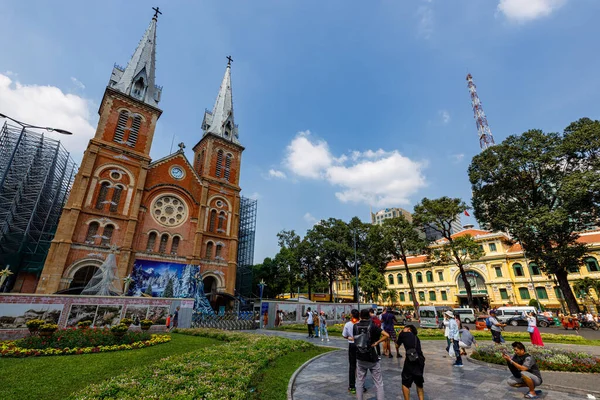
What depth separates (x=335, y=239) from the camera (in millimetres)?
42312

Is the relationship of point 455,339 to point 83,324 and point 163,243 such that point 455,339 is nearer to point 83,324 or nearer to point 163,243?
point 83,324

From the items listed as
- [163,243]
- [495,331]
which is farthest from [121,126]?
[495,331]

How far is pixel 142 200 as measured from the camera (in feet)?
93.5

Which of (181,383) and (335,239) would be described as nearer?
(181,383)

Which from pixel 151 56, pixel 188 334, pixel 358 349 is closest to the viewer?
pixel 358 349

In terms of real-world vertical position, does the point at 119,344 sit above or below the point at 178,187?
below

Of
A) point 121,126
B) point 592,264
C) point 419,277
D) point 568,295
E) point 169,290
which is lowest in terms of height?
point 568,295

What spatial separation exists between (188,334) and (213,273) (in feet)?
47.9

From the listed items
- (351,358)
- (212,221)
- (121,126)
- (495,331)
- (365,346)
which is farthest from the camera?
(212,221)

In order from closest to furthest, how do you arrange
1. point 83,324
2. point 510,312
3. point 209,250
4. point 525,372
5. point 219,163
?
point 525,372 → point 83,324 → point 510,312 → point 209,250 → point 219,163

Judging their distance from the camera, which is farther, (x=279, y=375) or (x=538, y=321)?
(x=538, y=321)

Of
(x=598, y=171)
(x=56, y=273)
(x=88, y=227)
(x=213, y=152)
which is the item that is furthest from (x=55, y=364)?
(x=598, y=171)

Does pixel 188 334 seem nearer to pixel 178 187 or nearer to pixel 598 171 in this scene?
pixel 178 187

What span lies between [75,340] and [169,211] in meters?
20.8
